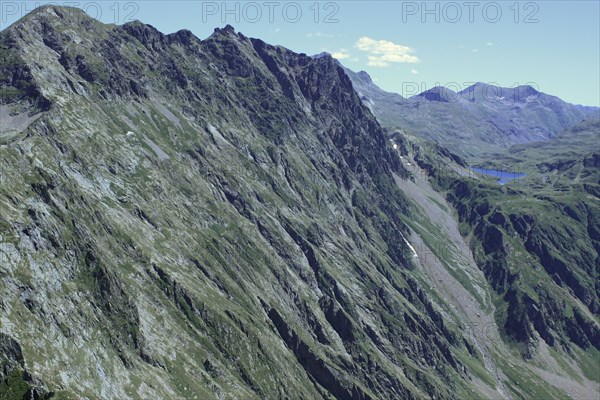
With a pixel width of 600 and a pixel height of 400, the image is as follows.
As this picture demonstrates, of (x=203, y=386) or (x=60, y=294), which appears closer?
(x=60, y=294)

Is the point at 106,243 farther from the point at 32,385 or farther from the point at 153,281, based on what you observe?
the point at 32,385

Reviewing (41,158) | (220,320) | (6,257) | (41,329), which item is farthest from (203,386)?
(41,158)

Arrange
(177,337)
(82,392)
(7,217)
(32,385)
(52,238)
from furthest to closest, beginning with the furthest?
(177,337) → (52,238) → (7,217) → (82,392) → (32,385)

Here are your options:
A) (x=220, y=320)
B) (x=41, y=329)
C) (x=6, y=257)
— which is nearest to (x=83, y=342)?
(x=41, y=329)

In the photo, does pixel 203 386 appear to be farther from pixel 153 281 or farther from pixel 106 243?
pixel 106 243

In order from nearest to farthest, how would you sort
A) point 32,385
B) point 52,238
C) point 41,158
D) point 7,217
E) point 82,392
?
point 32,385
point 82,392
point 7,217
point 52,238
point 41,158

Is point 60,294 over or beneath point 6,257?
beneath

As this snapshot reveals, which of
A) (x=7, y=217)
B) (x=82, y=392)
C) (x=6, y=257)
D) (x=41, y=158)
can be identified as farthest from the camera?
(x=41, y=158)

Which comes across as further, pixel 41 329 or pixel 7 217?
pixel 7 217

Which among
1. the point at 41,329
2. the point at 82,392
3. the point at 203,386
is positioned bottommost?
the point at 203,386
